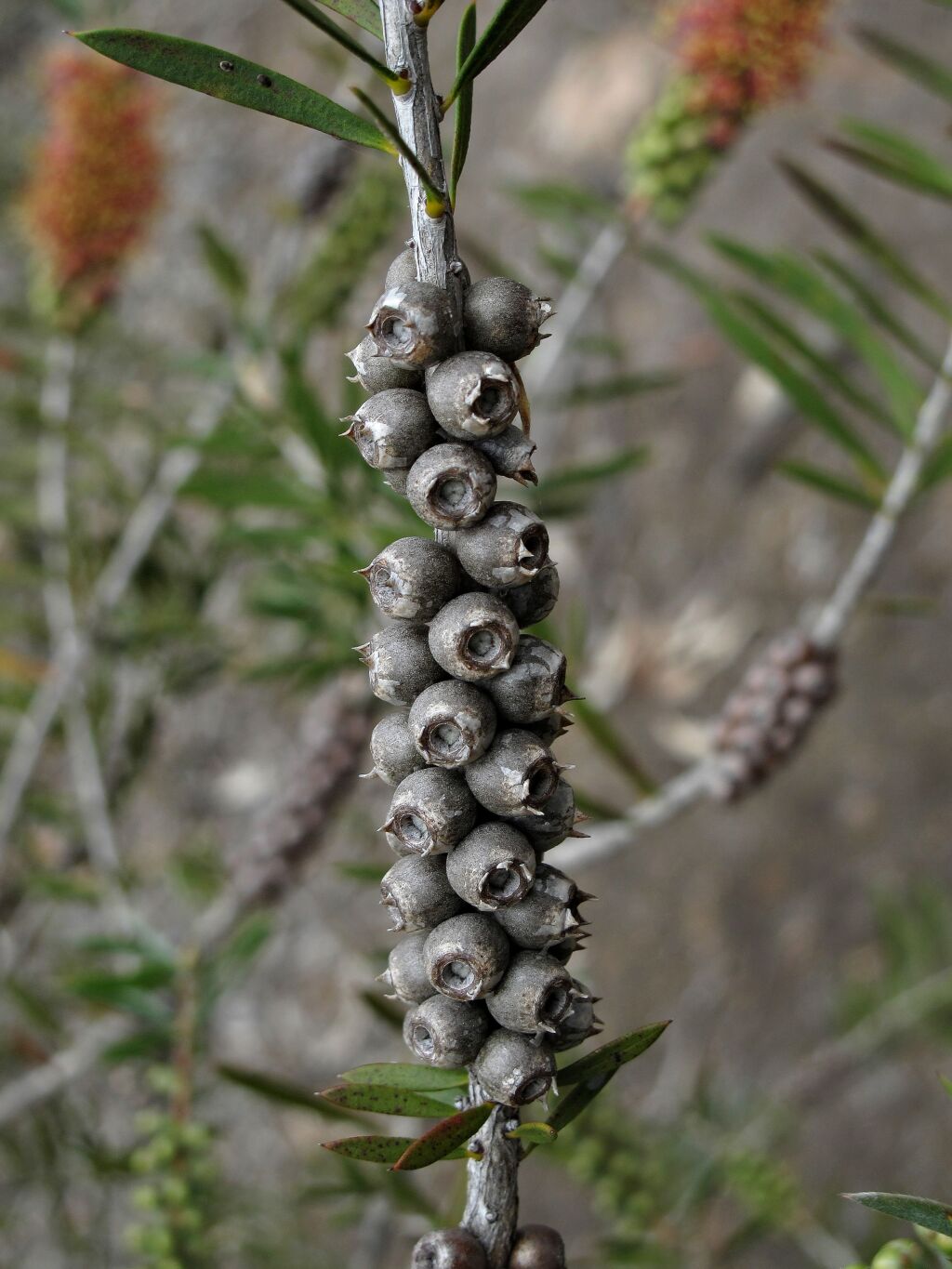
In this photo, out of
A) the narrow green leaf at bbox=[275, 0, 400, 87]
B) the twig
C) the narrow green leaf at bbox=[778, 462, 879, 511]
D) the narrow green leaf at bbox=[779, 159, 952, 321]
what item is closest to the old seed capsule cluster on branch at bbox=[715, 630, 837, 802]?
the twig

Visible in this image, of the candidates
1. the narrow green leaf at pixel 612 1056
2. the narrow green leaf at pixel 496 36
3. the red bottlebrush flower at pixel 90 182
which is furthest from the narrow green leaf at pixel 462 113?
the red bottlebrush flower at pixel 90 182

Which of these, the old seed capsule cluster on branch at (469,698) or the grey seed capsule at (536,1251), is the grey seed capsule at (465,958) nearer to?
the old seed capsule cluster on branch at (469,698)

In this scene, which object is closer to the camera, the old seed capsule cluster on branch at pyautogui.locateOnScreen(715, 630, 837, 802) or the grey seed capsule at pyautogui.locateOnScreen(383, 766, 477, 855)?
the grey seed capsule at pyautogui.locateOnScreen(383, 766, 477, 855)

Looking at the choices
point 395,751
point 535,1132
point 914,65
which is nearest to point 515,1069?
point 535,1132

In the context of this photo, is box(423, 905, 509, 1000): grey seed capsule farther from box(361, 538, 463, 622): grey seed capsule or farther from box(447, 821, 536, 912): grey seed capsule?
box(361, 538, 463, 622): grey seed capsule

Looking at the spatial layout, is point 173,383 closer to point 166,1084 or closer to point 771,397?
point 771,397

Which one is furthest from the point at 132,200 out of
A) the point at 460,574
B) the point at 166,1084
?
the point at 460,574
